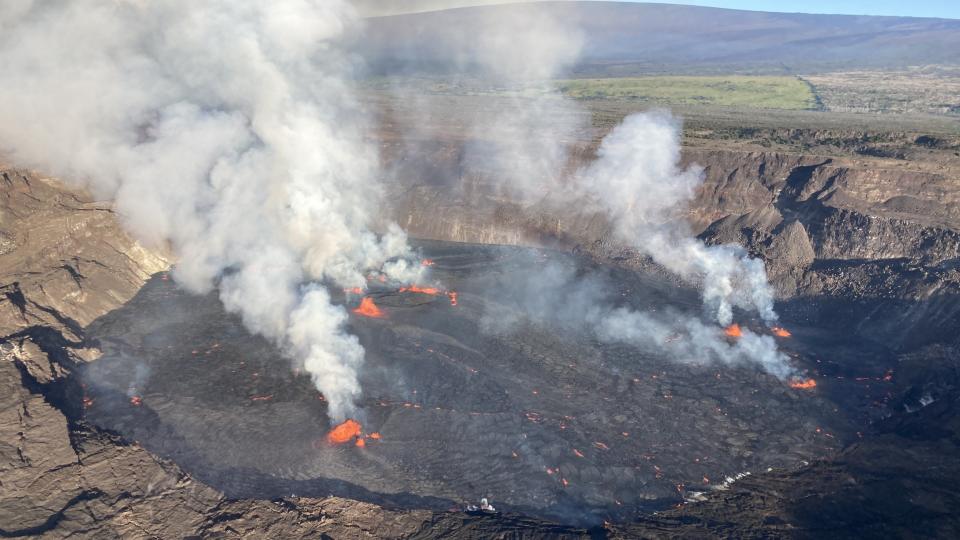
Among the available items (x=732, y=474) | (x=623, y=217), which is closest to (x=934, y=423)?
(x=732, y=474)

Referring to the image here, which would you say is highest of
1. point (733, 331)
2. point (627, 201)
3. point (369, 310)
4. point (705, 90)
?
point (705, 90)

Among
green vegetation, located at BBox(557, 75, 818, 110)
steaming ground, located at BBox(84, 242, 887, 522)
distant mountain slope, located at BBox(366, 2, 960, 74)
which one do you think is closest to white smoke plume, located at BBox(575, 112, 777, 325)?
steaming ground, located at BBox(84, 242, 887, 522)

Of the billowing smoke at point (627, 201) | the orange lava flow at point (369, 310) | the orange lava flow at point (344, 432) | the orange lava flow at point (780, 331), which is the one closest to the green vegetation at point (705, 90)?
the billowing smoke at point (627, 201)

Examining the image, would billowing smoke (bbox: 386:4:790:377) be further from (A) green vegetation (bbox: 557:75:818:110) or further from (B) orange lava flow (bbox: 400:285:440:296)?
(A) green vegetation (bbox: 557:75:818:110)

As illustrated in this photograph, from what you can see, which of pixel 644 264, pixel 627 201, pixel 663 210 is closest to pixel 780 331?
pixel 644 264

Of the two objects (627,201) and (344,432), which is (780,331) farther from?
(344,432)

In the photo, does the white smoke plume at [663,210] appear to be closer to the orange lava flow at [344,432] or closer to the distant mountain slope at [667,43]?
the orange lava flow at [344,432]
